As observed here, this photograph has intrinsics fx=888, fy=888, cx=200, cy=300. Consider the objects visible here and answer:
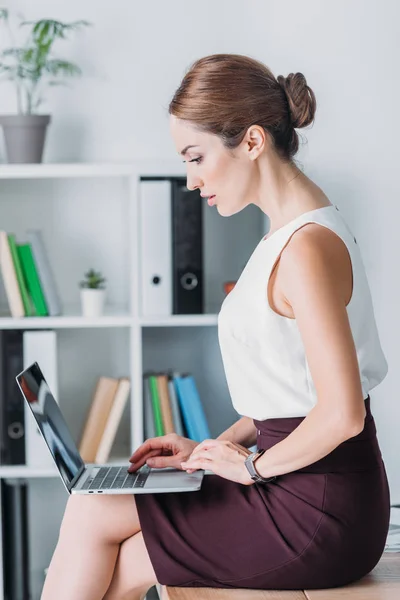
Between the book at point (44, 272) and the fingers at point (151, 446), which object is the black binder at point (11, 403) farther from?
the fingers at point (151, 446)

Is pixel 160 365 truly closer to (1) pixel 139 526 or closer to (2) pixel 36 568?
(2) pixel 36 568

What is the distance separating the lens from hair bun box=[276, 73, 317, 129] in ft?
4.86

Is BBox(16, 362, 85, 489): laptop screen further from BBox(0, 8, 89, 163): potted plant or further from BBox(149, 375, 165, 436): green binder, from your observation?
BBox(0, 8, 89, 163): potted plant

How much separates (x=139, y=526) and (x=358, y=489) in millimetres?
346

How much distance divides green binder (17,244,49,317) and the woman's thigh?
3.53 ft

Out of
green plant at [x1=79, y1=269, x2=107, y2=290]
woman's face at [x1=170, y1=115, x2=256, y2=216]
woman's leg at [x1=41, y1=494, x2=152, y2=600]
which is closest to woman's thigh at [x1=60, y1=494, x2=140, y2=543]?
woman's leg at [x1=41, y1=494, x2=152, y2=600]

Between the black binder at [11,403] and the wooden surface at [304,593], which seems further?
the black binder at [11,403]

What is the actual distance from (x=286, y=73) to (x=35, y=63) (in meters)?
0.71

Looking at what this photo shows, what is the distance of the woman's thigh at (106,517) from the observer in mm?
1382

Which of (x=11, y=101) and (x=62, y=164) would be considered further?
(x=11, y=101)

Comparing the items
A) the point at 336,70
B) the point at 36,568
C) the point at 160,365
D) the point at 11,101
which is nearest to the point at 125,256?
the point at 160,365

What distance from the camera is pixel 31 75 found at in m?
2.43

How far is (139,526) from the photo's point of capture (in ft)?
4.58

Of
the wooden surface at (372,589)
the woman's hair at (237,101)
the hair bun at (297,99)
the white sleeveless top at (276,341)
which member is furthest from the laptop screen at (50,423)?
the hair bun at (297,99)
